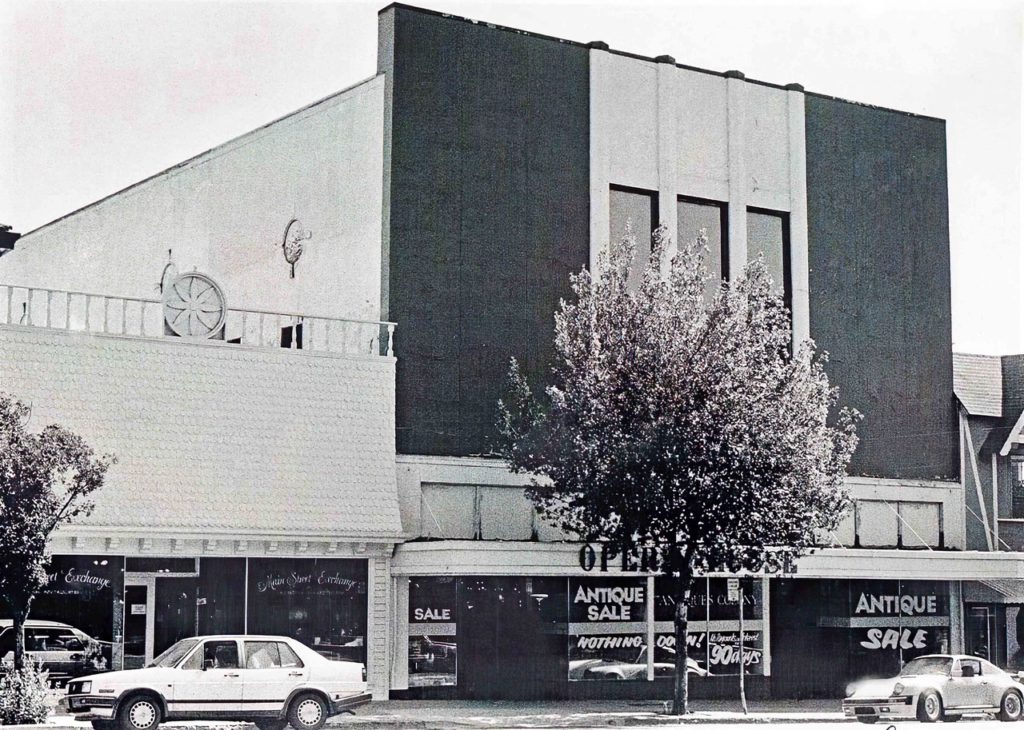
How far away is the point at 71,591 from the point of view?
25625 millimetres

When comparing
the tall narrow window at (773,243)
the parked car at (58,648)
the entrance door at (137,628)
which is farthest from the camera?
the tall narrow window at (773,243)

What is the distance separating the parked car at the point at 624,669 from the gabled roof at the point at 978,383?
36.3ft

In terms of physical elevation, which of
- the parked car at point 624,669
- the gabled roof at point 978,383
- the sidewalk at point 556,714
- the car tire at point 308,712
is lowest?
the sidewalk at point 556,714

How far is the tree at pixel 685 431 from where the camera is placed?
27.3 meters

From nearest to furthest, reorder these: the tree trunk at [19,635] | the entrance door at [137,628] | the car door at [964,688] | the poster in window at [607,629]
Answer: the tree trunk at [19,635] → the entrance door at [137,628] → the car door at [964,688] → the poster in window at [607,629]

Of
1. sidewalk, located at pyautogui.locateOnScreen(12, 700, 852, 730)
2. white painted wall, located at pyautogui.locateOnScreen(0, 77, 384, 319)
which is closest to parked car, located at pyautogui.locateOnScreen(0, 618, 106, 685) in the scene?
sidewalk, located at pyautogui.locateOnScreen(12, 700, 852, 730)

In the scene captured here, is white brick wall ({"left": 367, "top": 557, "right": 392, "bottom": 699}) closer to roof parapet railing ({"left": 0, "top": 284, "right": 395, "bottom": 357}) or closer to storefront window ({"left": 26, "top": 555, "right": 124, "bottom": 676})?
roof parapet railing ({"left": 0, "top": 284, "right": 395, "bottom": 357})

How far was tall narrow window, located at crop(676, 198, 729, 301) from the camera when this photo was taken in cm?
3459

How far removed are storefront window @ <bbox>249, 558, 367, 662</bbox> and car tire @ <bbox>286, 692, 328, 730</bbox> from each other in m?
4.89

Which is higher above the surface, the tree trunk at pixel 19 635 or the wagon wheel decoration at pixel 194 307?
the wagon wheel decoration at pixel 194 307

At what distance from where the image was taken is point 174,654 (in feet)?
73.5

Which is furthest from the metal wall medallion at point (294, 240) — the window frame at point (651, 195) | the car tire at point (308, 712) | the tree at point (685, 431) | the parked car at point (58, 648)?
the car tire at point (308, 712)

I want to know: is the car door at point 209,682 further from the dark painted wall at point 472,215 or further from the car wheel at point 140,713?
the dark painted wall at point 472,215

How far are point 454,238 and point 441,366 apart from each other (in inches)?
107
